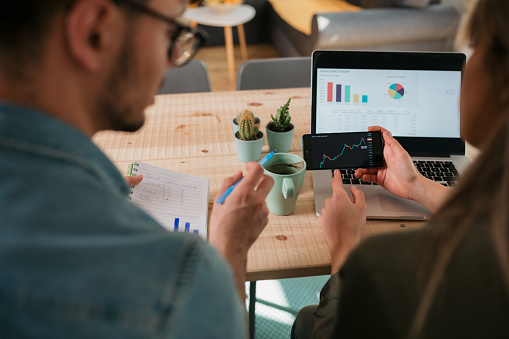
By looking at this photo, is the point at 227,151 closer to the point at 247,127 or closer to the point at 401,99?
the point at 247,127

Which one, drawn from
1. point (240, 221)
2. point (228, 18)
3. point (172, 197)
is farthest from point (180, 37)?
point (228, 18)

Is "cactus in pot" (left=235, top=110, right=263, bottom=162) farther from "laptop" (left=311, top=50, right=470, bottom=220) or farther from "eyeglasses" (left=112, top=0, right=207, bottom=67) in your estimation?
"eyeglasses" (left=112, top=0, right=207, bottom=67)

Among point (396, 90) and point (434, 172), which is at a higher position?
point (396, 90)

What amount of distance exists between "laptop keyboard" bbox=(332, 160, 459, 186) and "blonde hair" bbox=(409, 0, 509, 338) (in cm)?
61

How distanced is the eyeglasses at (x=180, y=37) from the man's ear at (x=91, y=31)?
0.04m

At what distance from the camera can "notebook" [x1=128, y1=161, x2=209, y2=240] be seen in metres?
0.95

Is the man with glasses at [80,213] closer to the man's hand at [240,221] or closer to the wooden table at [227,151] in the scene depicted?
the man's hand at [240,221]

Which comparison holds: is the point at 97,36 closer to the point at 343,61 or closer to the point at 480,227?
the point at 480,227

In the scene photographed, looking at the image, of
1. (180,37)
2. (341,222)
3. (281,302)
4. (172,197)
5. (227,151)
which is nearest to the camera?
(180,37)

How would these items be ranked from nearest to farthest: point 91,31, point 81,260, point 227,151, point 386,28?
point 81,260, point 91,31, point 227,151, point 386,28

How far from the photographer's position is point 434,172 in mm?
1139

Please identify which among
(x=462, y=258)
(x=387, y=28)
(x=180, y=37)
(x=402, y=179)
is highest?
(x=180, y=37)

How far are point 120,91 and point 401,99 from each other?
837 millimetres

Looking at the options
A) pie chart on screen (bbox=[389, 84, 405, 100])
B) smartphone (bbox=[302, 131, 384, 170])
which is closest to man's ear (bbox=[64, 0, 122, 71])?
smartphone (bbox=[302, 131, 384, 170])
